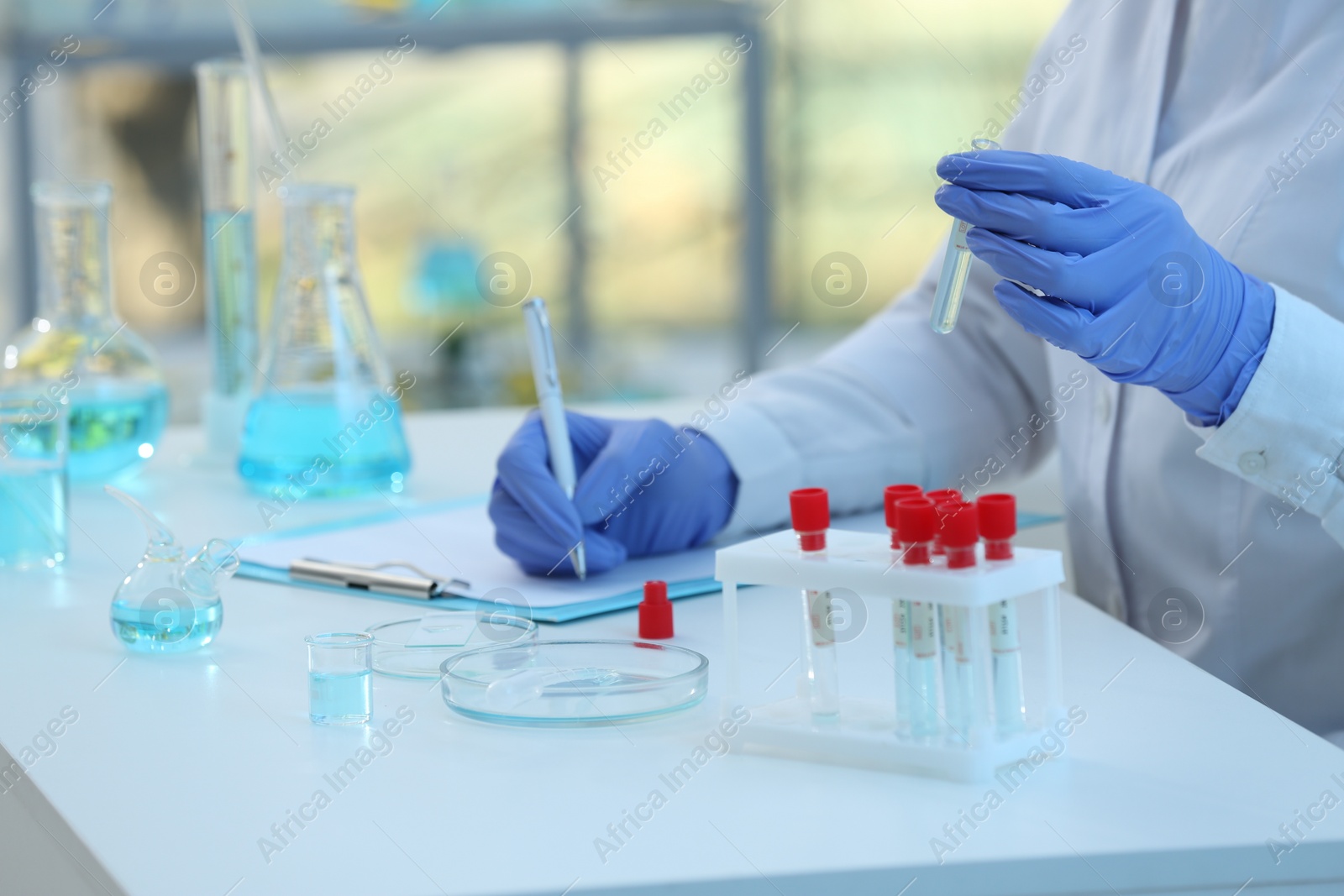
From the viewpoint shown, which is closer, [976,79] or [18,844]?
[18,844]

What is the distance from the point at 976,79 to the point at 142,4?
7.07 feet

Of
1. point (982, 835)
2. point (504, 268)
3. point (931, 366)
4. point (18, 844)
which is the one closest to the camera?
point (982, 835)

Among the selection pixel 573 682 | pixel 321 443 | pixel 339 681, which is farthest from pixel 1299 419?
pixel 321 443

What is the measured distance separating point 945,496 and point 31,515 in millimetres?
679

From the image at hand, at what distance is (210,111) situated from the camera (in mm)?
1303

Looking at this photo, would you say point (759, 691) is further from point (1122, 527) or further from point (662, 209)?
point (662, 209)

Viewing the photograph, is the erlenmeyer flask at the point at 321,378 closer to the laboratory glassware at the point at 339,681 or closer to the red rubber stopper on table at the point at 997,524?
the laboratory glassware at the point at 339,681

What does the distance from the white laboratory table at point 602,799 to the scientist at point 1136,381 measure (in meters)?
0.20

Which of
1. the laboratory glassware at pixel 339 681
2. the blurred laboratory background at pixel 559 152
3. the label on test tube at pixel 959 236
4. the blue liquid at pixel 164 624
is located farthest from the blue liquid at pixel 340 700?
the blurred laboratory background at pixel 559 152

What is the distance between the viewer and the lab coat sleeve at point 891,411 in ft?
3.70

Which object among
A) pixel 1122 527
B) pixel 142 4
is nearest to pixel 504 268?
pixel 142 4

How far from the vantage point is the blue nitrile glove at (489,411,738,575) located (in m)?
0.93

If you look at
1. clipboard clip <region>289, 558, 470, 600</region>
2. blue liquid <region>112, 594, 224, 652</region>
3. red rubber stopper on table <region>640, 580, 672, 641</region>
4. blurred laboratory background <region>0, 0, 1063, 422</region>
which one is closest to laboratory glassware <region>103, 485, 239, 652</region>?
blue liquid <region>112, 594, 224, 652</region>

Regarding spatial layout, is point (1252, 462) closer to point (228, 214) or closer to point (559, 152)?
point (228, 214)
